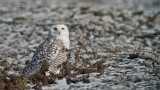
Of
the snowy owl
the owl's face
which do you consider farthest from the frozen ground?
the owl's face

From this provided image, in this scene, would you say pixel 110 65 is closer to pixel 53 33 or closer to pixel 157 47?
pixel 53 33

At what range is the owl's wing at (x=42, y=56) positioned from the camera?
353 inches

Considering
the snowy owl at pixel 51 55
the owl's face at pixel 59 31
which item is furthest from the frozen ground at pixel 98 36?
the owl's face at pixel 59 31

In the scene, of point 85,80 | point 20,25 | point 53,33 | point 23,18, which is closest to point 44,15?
point 23,18

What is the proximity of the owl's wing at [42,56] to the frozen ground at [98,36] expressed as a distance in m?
0.65

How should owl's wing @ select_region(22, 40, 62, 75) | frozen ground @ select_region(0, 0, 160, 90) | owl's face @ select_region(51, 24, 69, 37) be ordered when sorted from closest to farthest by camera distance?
frozen ground @ select_region(0, 0, 160, 90)
owl's wing @ select_region(22, 40, 62, 75)
owl's face @ select_region(51, 24, 69, 37)

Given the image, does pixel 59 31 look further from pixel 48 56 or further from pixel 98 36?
pixel 98 36

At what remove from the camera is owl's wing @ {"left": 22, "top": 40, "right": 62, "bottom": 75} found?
896 cm

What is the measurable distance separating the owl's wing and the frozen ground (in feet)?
2.13

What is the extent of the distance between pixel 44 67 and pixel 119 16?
11.0 metres

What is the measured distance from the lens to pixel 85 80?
8484mm

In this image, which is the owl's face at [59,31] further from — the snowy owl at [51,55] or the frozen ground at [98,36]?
the frozen ground at [98,36]

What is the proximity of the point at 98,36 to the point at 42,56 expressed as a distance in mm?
5629

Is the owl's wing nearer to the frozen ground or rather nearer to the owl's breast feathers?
the owl's breast feathers
